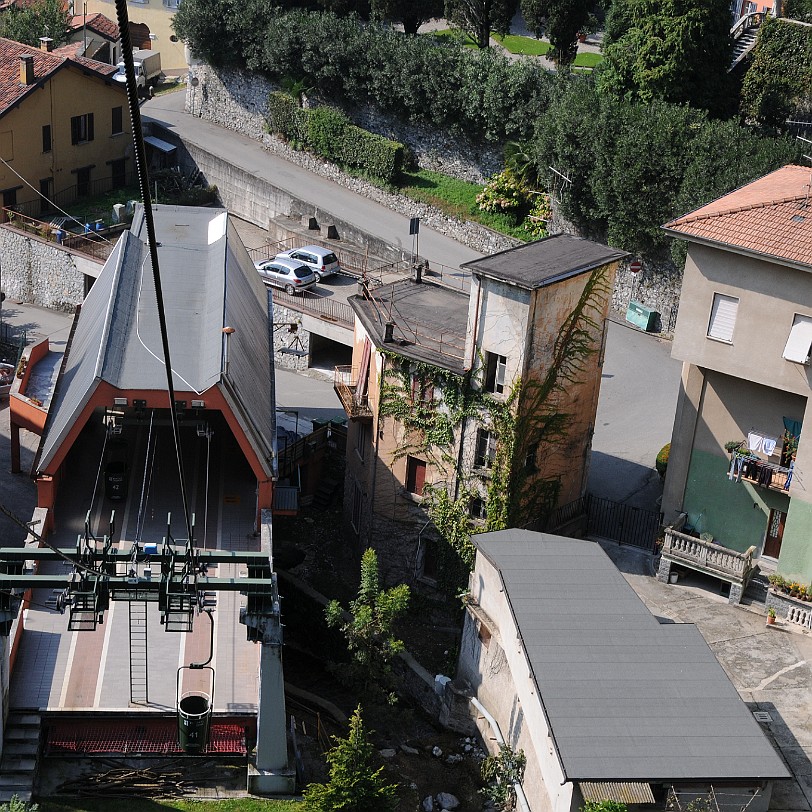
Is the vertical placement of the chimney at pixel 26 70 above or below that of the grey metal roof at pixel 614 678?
above

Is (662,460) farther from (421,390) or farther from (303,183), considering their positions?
(303,183)

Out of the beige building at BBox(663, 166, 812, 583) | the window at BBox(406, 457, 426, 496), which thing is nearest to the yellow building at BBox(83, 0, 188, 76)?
the window at BBox(406, 457, 426, 496)

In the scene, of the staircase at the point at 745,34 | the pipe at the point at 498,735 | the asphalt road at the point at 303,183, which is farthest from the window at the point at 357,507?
the staircase at the point at 745,34

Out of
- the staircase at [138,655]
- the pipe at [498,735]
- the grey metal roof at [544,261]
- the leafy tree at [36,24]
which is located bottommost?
the pipe at [498,735]

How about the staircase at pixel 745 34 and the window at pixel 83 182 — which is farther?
the window at pixel 83 182

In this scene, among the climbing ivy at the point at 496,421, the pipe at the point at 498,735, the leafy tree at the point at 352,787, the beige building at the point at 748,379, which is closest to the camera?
the leafy tree at the point at 352,787

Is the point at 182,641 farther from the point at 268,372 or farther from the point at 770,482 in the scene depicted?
the point at 770,482

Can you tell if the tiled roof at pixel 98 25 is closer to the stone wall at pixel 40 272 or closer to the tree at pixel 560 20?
the stone wall at pixel 40 272

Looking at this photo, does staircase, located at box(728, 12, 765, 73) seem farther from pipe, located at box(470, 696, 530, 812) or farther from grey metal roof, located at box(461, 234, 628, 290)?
pipe, located at box(470, 696, 530, 812)

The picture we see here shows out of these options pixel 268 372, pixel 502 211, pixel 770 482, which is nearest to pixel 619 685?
pixel 770 482
